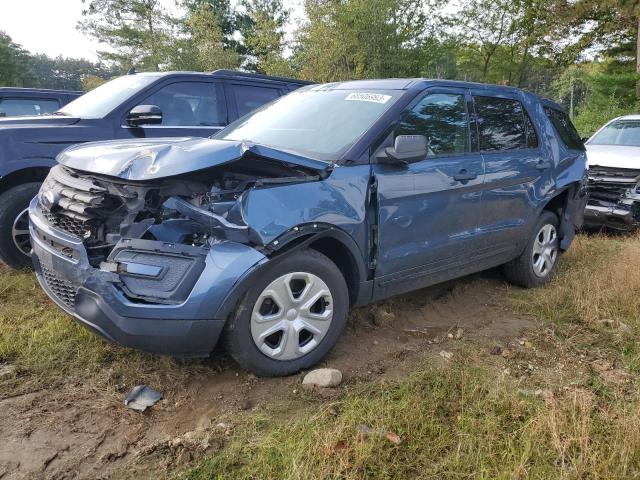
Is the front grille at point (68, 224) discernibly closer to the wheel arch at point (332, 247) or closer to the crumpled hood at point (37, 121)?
the wheel arch at point (332, 247)

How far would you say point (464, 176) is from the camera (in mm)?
3666

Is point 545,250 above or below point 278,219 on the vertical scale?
below

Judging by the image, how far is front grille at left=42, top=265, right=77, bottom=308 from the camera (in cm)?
269

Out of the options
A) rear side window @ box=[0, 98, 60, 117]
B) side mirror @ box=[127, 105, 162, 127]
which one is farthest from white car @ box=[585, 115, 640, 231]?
rear side window @ box=[0, 98, 60, 117]

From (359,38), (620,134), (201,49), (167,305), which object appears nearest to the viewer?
(167,305)

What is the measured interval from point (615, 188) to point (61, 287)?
6704mm

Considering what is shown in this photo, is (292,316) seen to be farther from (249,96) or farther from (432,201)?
(249,96)

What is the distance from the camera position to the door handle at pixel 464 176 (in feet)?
11.9

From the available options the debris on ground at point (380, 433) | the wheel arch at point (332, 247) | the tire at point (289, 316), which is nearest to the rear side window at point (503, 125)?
the wheel arch at point (332, 247)

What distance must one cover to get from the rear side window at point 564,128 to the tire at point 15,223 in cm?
482

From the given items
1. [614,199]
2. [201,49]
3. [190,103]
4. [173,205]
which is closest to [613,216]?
[614,199]

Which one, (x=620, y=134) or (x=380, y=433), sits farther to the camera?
(x=620, y=134)

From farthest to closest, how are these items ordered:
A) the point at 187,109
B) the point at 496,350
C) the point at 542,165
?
the point at 187,109 < the point at 542,165 < the point at 496,350

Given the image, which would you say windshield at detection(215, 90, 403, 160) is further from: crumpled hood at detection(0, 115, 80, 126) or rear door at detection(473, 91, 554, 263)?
crumpled hood at detection(0, 115, 80, 126)
